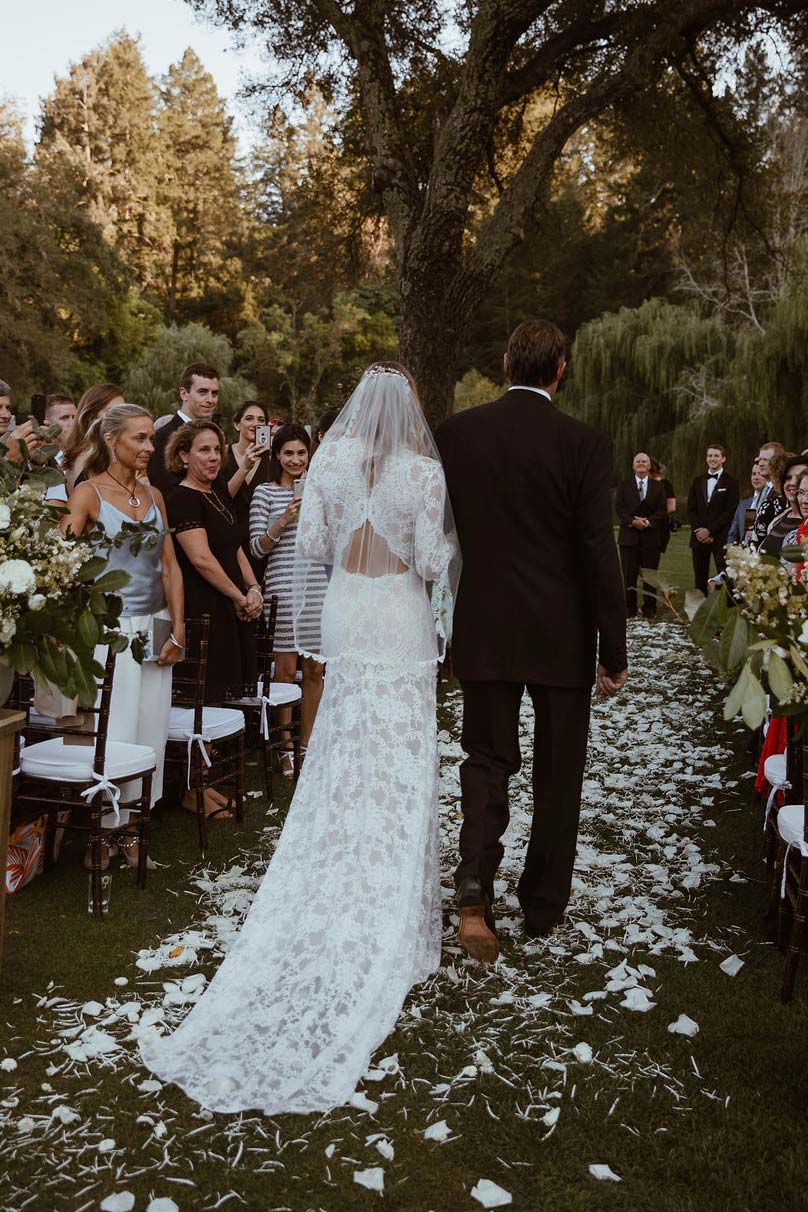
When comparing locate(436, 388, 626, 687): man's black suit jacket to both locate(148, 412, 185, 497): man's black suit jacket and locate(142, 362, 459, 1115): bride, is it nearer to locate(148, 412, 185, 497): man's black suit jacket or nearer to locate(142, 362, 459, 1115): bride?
locate(142, 362, 459, 1115): bride

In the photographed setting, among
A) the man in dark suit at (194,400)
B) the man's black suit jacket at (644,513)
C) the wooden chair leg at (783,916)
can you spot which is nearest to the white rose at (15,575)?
the wooden chair leg at (783,916)

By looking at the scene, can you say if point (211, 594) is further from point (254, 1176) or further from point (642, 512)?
point (642, 512)

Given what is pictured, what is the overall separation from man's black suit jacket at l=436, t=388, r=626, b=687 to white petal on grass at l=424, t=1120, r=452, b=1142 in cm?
167

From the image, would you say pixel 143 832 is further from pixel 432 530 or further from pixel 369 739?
pixel 432 530

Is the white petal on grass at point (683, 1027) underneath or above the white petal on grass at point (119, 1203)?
above

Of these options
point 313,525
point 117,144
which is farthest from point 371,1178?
point 117,144

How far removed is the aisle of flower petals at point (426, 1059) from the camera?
8.89 ft

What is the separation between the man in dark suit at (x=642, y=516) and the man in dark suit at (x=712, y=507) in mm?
496

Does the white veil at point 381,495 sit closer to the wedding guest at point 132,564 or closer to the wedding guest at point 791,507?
the wedding guest at point 132,564

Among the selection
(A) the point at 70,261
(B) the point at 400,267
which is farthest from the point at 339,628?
(A) the point at 70,261

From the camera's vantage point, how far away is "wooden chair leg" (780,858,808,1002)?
3.67 metres

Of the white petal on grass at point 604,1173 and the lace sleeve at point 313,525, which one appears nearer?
the white petal on grass at point 604,1173

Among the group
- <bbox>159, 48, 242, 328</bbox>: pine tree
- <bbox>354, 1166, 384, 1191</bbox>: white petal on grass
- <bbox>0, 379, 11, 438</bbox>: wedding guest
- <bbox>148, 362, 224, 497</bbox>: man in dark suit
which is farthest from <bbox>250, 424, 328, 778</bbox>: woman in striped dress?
<bbox>159, 48, 242, 328</bbox>: pine tree

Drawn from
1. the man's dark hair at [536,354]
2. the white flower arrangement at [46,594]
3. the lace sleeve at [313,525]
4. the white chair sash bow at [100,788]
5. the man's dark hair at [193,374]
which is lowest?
the white chair sash bow at [100,788]
